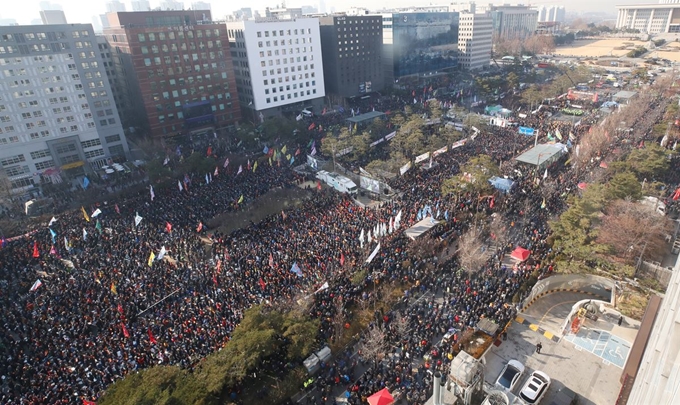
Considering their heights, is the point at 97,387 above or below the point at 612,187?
below

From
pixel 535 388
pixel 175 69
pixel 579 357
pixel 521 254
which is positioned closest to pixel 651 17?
pixel 175 69

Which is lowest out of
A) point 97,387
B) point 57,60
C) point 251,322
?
point 97,387

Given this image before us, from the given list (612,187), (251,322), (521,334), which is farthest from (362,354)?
(612,187)

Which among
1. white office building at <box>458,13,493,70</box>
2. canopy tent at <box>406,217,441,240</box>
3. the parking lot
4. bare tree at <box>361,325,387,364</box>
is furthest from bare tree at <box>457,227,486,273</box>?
white office building at <box>458,13,493,70</box>

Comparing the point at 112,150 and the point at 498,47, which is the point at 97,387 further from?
the point at 498,47

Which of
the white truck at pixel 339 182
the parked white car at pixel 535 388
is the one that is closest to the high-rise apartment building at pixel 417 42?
the white truck at pixel 339 182

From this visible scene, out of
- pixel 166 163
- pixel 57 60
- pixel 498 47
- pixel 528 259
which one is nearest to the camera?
pixel 528 259

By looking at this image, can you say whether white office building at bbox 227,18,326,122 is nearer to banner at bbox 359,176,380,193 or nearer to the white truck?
the white truck

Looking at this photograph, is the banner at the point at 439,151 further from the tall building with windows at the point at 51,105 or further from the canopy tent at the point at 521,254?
the tall building with windows at the point at 51,105
